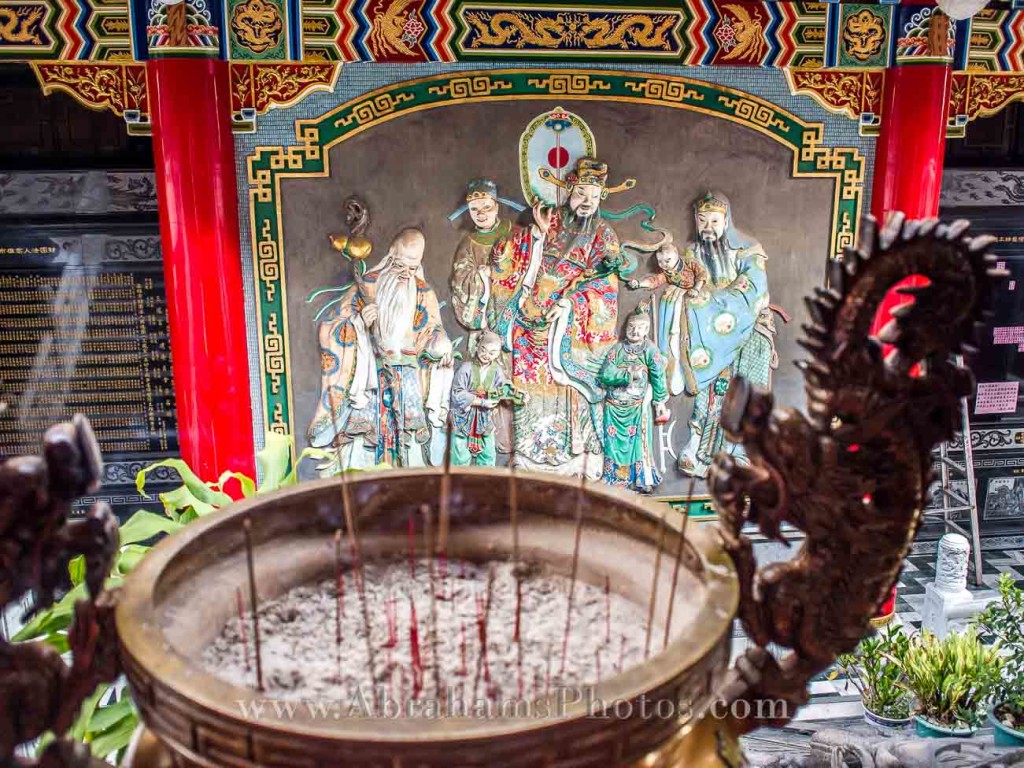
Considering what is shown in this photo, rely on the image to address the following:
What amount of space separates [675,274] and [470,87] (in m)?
1.45

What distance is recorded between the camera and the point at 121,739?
2.36m

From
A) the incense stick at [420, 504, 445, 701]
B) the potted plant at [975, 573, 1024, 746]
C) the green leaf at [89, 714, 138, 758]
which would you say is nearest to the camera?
the incense stick at [420, 504, 445, 701]

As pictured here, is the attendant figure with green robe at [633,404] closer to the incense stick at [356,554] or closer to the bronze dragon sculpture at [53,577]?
the incense stick at [356,554]

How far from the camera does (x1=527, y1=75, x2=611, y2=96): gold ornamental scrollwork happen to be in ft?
15.0

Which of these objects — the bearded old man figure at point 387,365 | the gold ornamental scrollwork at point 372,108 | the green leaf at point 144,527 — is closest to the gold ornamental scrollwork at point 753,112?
the gold ornamental scrollwork at point 372,108

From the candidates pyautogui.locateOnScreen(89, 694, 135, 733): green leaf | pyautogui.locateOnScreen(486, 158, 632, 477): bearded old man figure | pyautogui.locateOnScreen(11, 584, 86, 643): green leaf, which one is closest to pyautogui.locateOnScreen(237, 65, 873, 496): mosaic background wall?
pyautogui.locateOnScreen(486, 158, 632, 477): bearded old man figure

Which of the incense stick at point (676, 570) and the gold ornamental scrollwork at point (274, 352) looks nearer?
the incense stick at point (676, 570)

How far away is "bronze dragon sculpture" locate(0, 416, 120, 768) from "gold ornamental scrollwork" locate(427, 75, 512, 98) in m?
3.61

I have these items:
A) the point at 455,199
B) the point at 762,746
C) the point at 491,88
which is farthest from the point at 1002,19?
the point at 762,746

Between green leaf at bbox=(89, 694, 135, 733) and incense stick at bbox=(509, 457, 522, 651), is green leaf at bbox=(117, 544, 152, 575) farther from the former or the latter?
incense stick at bbox=(509, 457, 522, 651)

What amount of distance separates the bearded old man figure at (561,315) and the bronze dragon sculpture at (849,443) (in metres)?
3.35

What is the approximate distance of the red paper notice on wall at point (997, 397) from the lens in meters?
6.09

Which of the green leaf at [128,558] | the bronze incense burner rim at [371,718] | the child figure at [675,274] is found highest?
the child figure at [675,274]

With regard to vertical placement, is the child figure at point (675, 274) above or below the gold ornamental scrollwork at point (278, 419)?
above
